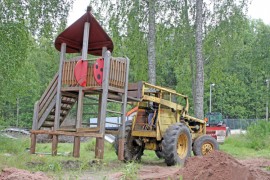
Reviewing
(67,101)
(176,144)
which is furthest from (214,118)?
(67,101)

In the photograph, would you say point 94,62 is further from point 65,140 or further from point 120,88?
point 65,140

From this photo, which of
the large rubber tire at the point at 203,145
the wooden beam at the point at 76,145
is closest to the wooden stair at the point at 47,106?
the wooden beam at the point at 76,145

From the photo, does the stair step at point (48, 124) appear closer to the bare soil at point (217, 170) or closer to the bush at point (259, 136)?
the bare soil at point (217, 170)

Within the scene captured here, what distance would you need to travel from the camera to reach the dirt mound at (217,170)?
659 centimetres

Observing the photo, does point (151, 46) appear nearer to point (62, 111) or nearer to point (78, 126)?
point (62, 111)

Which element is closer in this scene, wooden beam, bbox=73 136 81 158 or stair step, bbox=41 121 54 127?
Result: wooden beam, bbox=73 136 81 158

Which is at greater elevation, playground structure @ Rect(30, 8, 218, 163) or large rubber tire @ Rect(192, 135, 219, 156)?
playground structure @ Rect(30, 8, 218, 163)

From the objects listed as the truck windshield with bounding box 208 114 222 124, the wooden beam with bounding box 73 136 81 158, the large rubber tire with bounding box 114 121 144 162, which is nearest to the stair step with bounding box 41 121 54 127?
the wooden beam with bounding box 73 136 81 158

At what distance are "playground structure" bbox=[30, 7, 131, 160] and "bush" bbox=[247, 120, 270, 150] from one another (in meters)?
10.0

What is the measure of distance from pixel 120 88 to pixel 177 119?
2.58m

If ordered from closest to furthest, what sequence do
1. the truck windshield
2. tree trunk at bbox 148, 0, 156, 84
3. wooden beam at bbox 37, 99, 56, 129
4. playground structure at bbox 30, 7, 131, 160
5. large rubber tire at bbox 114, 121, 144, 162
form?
playground structure at bbox 30, 7, 131, 160
wooden beam at bbox 37, 99, 56, 129
large rubber tire at bbox 114, 121, 144, 162
tree trunk at bbox 148, 0, 156, 84
the truck windshield

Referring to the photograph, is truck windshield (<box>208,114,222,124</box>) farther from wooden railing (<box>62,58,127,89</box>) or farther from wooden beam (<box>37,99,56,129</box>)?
wooden beam (<box>37,99,56,129</box>)

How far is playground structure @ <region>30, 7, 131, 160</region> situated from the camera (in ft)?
36.1

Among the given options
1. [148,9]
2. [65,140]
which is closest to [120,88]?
[148,9]
